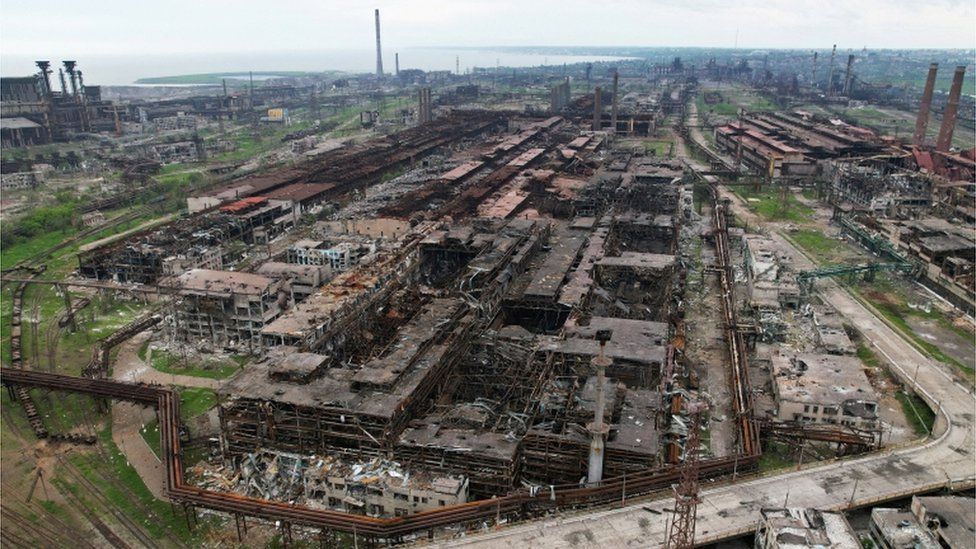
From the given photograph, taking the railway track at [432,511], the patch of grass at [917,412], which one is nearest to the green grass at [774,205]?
the patch of grass at [917,412]

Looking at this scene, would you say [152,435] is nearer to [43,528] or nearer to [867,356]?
[43,528]

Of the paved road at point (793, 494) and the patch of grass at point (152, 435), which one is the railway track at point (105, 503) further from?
the paved road at point (793, 494)

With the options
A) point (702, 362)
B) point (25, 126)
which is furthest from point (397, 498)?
point (25, 126)

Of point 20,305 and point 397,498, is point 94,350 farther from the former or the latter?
point 397,498

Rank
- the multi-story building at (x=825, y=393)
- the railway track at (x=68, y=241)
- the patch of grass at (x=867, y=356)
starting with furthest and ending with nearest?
the railway track at (x=68, y=241)
the patch of grass at (x=867, y=356)
the multi-story building at (x=825, y=393)

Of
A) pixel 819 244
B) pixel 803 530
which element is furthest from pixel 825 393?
pixel 819 244
